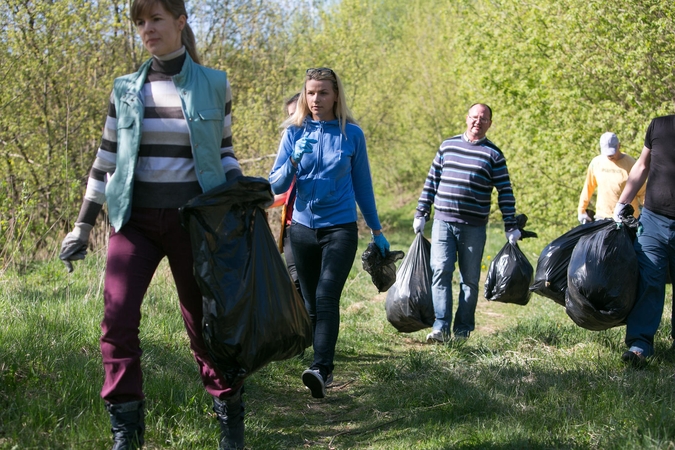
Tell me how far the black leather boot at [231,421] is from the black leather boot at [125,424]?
1.17 ft

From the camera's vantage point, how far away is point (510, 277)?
584 centimetres

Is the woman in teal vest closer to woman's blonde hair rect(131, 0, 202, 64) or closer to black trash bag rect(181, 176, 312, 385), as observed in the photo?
woman's blonde hair rect(131, 0, 202, 64)

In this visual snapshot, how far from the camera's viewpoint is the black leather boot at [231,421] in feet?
10.6

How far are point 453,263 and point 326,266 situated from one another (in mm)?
1915

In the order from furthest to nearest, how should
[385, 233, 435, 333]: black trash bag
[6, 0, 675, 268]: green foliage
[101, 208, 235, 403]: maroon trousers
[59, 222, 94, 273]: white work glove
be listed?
[6, 0, 675, 268]: green foliage
[385, 233, 435, 333]: black trash bag
[59, 222, 94, 273]: white work glove
[101, 208, 235, 403]: maroon trousers

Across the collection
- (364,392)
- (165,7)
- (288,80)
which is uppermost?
(165,7)

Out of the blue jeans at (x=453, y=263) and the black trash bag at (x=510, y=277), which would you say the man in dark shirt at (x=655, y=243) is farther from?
the blue jeans at (x=453, y=263)

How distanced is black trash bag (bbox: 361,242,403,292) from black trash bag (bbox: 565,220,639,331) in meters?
1.21

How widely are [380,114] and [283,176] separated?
14.9 metres

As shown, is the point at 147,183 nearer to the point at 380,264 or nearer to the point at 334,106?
the point at 334,106

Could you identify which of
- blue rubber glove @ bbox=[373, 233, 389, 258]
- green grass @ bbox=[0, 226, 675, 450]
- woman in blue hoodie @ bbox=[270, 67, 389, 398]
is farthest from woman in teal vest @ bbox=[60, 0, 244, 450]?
blue rubber glove @ bbox=[373, 233, 389, 258]

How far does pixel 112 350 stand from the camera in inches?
116

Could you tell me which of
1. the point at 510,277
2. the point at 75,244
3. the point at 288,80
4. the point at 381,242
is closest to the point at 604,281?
the point at 510,277

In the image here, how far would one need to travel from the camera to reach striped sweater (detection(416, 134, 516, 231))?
5977mm
